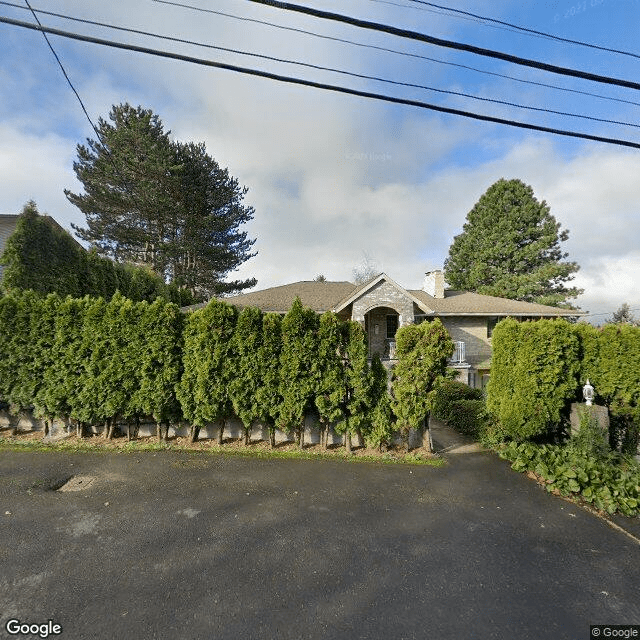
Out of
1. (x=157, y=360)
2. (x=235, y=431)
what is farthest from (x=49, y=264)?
(x=235, y=431)

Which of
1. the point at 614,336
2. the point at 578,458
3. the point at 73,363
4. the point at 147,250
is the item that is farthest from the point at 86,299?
the point at 147,250

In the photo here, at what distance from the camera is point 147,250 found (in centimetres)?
2192

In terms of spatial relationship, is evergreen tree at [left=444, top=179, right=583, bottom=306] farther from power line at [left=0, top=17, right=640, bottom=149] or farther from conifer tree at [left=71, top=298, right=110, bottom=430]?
conifer tree at [left=71, top=298, right=110, bottom=430]

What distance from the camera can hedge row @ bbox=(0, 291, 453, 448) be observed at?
19.4ft

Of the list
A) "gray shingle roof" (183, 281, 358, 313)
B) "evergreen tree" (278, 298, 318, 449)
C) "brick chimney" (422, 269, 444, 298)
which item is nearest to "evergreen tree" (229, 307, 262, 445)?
"evergreen tree" (278, 298, 318, 449)

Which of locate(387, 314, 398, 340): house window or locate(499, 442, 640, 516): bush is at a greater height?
locate(387, 314, 398, 340): house window

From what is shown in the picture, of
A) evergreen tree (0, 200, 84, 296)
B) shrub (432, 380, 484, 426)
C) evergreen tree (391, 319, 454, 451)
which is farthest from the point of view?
evergreen tree (0, 200, 84, 296)

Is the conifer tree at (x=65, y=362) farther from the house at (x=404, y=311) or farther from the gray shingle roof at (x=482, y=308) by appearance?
the gray shingle roof at (x=482, y=308)

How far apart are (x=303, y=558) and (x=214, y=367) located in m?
3.85

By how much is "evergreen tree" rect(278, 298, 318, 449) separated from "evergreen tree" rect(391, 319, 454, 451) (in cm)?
177

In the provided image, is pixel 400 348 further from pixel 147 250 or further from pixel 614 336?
pixel 147 250

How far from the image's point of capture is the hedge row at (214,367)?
5.92 metres

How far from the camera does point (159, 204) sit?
19.8 meters

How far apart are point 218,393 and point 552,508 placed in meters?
5.85
